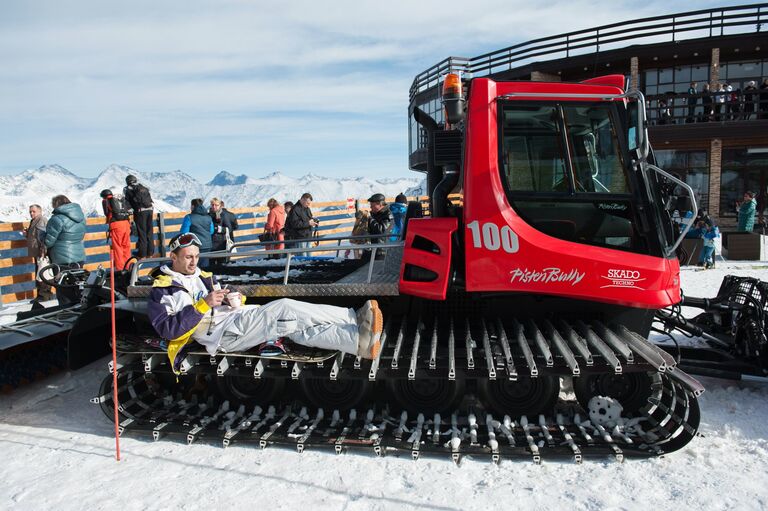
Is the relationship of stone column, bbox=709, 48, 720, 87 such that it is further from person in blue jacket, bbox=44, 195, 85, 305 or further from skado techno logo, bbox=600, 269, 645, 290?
person in blue jacket, bbox=44, 195, 85, 305

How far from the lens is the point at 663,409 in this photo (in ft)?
14.1

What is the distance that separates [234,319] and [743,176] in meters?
21.9

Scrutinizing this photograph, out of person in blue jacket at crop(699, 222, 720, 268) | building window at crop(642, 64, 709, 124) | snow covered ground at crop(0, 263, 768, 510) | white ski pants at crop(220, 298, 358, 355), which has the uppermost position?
building window at crop(642, 64, 709, 124)

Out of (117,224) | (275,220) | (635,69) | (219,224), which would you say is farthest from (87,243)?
(635,69)

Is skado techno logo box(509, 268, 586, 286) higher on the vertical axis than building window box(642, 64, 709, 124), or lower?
lower

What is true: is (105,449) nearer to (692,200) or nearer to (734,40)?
(692,200)

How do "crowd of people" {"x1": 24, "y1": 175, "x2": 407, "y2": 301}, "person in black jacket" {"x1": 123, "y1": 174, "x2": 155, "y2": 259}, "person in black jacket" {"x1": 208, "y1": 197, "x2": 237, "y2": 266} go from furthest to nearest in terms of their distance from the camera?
"person in black jacket" {"x1": 123, "y1": 174, "x2": 155, "y2": 259}
"person in black jacket" {"x1": 208, "y1": 197, "x2": 237, "y2": 266}
"crowd of people" {"x1": 24, "y1": 175, "x2": 407, "y2": 301}

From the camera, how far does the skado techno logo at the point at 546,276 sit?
4145 mm

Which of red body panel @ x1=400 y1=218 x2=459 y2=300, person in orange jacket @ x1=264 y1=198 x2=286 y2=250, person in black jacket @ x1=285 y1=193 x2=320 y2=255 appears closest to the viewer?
red body panel @ x1=400 y1=218 x2=459 y2=300

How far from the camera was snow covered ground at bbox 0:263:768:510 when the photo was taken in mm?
3561

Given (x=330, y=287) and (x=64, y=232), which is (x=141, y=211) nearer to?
(x=64, y=232)

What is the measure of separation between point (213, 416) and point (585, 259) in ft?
10.3

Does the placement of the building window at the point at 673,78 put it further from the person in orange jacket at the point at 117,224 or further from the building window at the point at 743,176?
the person in orange jacket at the point at 117,224

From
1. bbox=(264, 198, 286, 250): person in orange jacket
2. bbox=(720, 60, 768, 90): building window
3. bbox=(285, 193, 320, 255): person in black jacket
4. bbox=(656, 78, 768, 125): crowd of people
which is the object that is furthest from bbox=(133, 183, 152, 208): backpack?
bbox=(720, 60, 768, 90): building window
